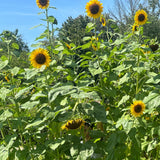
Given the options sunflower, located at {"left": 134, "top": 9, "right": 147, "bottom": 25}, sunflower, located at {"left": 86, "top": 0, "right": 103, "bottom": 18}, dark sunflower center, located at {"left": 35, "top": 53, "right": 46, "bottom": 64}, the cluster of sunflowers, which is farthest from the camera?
sunflower, located at {"left": 134, "top": 9, "right": 147, "bottom": 25}

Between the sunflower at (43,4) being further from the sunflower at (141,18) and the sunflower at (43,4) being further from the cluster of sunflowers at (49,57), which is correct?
the sunflower at (141,18)

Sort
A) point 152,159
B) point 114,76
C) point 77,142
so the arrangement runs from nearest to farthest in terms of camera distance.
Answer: point 77,142 < point 114,76 < point 152,159

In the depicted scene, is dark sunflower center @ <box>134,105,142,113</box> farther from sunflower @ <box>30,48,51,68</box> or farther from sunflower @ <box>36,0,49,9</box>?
sunflower @ <box>36,0,49,9</box>

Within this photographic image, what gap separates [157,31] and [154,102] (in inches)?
703

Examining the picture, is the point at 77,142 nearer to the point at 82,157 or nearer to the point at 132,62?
the point at 82,157

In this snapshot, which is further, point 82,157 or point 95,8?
point 95,8

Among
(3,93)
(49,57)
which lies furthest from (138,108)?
(3,93)

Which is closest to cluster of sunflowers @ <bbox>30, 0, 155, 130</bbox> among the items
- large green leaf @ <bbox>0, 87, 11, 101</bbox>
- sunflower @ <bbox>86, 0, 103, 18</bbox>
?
sunflower @ <bbox>86, 0, 103, 18</bbox>

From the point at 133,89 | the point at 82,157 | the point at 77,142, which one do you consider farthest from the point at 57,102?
the point at 133,89

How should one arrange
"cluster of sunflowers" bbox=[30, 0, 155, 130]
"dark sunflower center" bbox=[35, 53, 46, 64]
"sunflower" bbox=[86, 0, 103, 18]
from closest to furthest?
"cluster of sunflowers" bbox=[30, 0, 155, 130]
"dark sunflower center" bbox=[35, 53, 46, 64]
"sunflower" bbox=[86, 0, 103, 18]

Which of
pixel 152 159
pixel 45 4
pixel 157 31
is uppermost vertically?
pixel 157 31

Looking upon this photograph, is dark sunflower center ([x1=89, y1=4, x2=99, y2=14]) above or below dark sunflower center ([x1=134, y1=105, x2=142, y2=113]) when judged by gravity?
above

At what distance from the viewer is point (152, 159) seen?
2.73 m

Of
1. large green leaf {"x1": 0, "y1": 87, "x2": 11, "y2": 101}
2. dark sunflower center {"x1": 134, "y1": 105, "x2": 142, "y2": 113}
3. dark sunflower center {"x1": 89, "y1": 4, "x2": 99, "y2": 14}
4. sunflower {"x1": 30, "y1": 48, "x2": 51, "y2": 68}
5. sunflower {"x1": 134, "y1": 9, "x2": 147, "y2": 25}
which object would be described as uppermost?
dark sunflower center {"x1": 89, "y1": 4, "x2": 99, "y2": 14}
